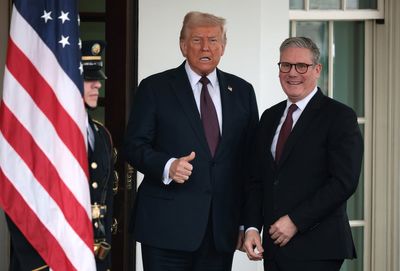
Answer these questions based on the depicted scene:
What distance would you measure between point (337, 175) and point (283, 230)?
0.33 meters

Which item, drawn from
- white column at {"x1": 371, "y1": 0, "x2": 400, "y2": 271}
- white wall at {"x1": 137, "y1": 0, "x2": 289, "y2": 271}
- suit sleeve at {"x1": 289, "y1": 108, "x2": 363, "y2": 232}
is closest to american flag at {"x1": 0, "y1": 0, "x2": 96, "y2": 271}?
suit sleeve at {"x1": 289, "y1": 108, "x2": 363, "y2": 232}

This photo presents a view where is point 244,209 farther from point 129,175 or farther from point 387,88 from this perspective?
point 387,88

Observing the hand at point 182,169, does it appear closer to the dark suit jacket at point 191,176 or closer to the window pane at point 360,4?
the dark suit jacket at point 191,176

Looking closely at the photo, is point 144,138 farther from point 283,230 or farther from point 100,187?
point 283,230

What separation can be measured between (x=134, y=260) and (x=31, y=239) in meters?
2.35

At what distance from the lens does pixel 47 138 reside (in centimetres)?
397

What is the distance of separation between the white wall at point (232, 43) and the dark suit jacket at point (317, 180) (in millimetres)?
1872

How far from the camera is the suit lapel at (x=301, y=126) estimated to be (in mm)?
4363

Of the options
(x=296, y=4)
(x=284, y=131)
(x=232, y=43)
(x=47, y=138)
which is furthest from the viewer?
(x=296, y=4)

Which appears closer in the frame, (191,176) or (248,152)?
(191,176)

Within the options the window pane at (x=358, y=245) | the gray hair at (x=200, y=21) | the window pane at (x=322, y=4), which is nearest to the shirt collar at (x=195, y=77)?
the gray hair at (x=200, y=21)

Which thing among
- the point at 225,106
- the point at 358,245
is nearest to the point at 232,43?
the point at 225,106

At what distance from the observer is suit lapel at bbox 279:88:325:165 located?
4363mm

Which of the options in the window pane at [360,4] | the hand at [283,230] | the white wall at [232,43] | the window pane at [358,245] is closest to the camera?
the hand at [283,230]
